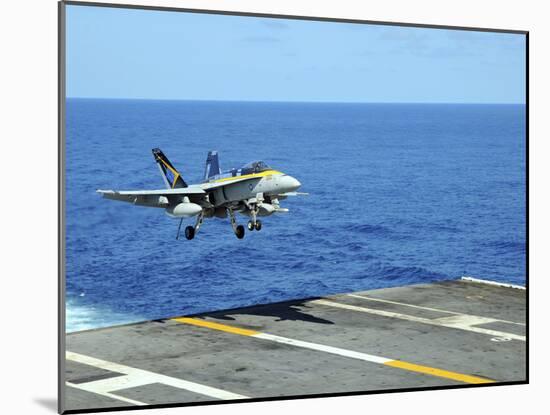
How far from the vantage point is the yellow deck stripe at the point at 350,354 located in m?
51.1

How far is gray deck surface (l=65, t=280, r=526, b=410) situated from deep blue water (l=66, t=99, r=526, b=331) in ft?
56.8

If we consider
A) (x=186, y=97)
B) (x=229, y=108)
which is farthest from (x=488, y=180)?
(x=229, y=108)

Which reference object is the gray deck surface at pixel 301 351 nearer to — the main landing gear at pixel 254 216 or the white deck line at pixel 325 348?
the white deck line at pixel 325 348

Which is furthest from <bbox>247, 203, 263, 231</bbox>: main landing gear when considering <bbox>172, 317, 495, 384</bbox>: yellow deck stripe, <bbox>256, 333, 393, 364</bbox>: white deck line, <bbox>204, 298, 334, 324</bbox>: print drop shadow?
<bbox>204, 298, 334, 324</bbox>: print drop shadow

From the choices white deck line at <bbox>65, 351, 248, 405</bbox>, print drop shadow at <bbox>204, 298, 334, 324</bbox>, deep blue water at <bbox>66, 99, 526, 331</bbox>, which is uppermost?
deep blue water at <bbox>66, 99, 526, 331</bbox>

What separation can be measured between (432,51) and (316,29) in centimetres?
1683

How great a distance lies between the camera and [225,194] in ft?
172

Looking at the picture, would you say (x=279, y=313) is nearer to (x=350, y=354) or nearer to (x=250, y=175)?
(x=350, y=354)

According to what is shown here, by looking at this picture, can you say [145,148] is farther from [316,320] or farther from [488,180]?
[316,320]

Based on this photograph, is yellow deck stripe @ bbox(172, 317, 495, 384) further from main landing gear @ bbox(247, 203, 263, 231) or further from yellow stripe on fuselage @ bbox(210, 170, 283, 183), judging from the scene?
yellow stripe on fuselage @ bbox(210, 170, 283, 183)

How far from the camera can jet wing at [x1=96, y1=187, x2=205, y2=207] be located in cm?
4837

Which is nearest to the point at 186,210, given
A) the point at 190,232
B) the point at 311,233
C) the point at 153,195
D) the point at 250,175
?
the point at 190,232

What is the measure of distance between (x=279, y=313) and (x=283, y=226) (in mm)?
44848

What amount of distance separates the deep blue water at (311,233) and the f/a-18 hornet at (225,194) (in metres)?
22.7
